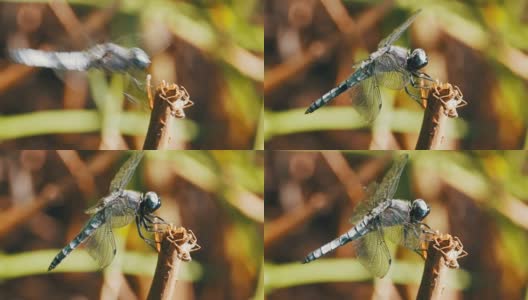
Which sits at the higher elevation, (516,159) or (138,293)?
(516,159)

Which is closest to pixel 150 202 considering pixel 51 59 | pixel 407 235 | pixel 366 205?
pixel 51 59

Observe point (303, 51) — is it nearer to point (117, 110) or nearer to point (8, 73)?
point (117, 110)

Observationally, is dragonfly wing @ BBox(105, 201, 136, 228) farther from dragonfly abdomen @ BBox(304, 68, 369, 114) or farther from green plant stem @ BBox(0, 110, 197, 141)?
dragonfly abdomen @ BBox(304, 68, 369, 114)

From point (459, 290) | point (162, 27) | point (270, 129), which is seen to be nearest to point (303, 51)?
point (270, 129)

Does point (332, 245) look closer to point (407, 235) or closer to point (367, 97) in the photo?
point (407, 235)

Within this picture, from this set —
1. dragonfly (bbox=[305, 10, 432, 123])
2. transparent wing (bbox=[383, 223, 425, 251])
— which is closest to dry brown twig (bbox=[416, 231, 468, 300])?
transparent wing (bbox=[383, 223, 425, 251])

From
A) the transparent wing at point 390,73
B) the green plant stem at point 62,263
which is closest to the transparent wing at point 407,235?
the transparent wing at point 390,73
